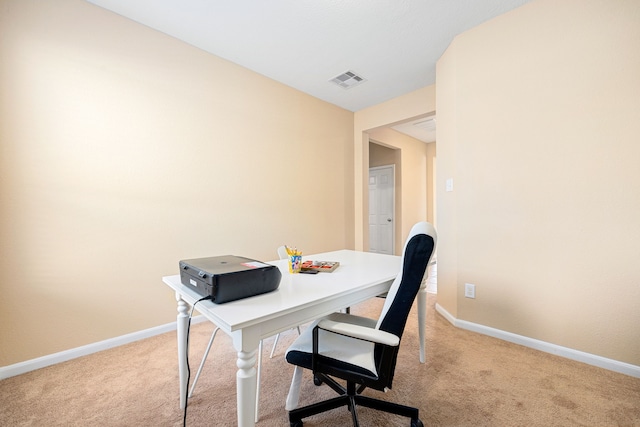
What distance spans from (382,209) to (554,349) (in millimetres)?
3911

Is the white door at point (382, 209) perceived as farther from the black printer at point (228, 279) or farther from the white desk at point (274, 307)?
the black printer at point (228, 279)

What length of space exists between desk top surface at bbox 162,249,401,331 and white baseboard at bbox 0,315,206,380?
1272 mm

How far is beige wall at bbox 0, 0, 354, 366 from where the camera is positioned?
1.75m

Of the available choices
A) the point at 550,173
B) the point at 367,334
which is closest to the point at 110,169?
the point at 367,334

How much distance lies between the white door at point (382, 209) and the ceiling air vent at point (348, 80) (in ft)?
8.02

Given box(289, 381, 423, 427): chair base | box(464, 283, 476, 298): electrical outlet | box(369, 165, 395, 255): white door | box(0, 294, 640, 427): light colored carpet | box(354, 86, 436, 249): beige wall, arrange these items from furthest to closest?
box(369, 165, 395, 255): white door → box(354, 86, 436, 249): beige wall → box(464, 283, 476, 298): electrical outlet → box(0, 294, 640, 427): light colored carpet → box(289, 381, 423, 427): chair base

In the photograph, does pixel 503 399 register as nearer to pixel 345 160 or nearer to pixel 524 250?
pixel 524 250

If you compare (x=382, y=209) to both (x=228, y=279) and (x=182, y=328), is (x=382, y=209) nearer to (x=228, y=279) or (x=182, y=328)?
(x=182, y=328)

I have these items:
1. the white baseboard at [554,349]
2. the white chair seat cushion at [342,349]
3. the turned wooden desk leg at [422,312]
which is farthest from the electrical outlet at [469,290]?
the white chair seat cushion at [342,349]

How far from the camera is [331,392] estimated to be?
1.54 meters

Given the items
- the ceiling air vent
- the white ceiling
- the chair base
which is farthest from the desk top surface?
the ceiling air vent

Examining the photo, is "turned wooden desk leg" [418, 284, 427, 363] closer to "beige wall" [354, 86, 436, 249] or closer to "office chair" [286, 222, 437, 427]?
"office chair" [286, 222, 437, 427]

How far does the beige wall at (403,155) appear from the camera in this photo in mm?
3457

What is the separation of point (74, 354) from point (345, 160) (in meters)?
3.54
